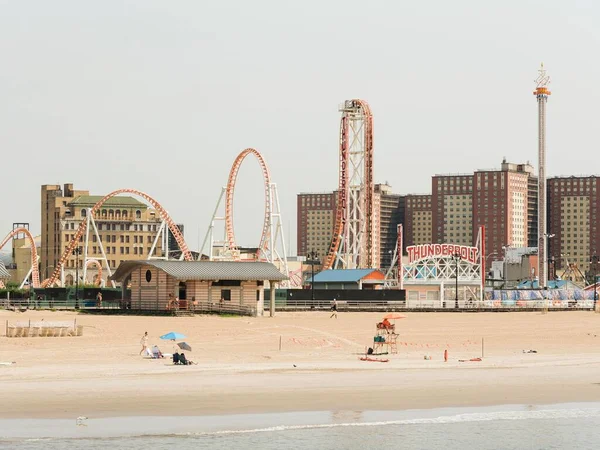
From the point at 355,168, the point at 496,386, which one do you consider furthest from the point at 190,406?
the point at 355,168

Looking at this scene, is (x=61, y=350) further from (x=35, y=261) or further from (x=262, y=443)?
(x=35, y=261)

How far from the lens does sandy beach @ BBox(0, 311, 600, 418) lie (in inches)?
1154

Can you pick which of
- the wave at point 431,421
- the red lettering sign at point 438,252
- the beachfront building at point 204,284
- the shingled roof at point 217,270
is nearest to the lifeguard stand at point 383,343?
the wave at point 431,421

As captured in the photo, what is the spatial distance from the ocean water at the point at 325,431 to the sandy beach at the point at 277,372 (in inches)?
40.1

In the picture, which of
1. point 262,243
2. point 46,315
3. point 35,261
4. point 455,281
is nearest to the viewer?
point 46,315

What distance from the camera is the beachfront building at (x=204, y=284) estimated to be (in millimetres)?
62781

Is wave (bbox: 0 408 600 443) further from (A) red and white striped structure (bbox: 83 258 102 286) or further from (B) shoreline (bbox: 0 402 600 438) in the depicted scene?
(A) red and white striped structure (bbox: 83 258 102 286)

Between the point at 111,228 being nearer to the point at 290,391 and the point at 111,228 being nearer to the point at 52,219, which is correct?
the point at 52,219

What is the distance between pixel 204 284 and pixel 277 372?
28.4 m

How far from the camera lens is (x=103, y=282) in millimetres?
151375

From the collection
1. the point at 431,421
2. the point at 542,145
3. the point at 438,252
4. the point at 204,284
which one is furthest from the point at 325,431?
the point at 542,145

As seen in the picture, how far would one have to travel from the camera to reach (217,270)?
6350cm

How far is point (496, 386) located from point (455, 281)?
62.0 meters

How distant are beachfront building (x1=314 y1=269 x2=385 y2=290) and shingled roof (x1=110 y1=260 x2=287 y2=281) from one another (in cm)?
3149
